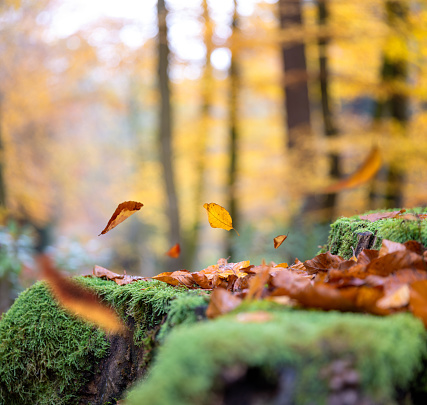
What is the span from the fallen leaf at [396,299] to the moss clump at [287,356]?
0.15 m

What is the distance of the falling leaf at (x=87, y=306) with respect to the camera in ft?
5.39

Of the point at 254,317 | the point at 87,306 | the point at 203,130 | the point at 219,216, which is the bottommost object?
the point at 203,130

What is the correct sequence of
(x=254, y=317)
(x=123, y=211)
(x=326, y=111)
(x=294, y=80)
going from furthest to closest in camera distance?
1. (x=326, y=111)
2. (x=294, y=80)
3. (x=123, y=211)
4. (x=254, y=317)

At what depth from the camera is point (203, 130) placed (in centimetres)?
1097

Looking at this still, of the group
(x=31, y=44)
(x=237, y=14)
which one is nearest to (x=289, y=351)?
(x=237, y=14)

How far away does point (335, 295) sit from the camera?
3.35ft

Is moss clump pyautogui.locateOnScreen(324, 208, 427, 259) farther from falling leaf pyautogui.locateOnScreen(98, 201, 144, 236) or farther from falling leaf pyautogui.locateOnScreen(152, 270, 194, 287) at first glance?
falling leaf pyautogui.locateOnScreen(98, 201, 144, 236)

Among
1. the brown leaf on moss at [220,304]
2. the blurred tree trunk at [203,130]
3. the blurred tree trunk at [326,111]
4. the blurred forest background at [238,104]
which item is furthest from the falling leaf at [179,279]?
the blurred tree trunk at [203,130]

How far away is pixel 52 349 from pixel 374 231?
1393 millimetres

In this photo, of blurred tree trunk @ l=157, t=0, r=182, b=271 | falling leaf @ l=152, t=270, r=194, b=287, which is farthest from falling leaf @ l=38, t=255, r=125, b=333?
blurred tree trunk @ l=157, t=0, r=182, b=271

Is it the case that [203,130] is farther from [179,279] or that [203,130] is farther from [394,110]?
[179,279]

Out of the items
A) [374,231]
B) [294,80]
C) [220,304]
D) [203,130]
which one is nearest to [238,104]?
[203,130]

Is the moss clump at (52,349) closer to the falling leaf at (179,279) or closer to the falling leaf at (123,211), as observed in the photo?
the falling leaf at (179,279)

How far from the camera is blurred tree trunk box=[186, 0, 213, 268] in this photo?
26.8 ft
